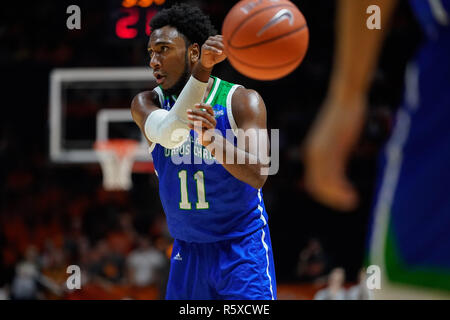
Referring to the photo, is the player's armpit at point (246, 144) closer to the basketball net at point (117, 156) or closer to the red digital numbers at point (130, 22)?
the red digital numbers at point (130, 22)

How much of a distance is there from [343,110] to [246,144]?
3.93m

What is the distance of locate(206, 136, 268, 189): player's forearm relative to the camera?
2961 mm

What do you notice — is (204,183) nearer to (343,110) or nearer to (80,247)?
(343,110)

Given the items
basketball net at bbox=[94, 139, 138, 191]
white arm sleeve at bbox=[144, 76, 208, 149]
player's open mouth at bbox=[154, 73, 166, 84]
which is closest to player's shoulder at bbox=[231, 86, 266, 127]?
white arm sleeve at bbox=[144, 76, 208, 149]

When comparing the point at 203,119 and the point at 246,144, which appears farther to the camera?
the point at 246,144

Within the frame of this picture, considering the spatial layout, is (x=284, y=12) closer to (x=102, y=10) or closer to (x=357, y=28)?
(x=357, y=28)

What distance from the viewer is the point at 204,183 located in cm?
329

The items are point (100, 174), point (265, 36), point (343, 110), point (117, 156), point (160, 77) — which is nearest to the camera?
point (160, 77)

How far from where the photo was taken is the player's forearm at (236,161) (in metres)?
2.96

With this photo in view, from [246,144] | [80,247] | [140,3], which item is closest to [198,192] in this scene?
[246,144]

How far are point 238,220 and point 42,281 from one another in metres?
6.78

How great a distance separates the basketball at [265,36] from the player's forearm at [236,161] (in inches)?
38.4
